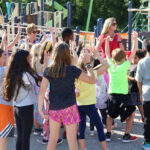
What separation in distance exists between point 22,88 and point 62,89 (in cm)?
54

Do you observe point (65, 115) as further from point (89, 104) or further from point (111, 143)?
point (111, 143)

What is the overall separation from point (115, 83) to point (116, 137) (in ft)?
3.38

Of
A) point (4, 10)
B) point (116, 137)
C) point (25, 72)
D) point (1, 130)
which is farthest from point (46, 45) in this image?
point (4, 10)

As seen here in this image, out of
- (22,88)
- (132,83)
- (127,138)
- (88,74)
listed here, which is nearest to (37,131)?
(127,138)

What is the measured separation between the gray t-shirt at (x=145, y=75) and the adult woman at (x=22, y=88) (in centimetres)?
163

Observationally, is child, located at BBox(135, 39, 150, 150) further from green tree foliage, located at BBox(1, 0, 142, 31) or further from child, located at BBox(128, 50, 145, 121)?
green tree foliage, located at BBox(1, 0, 142, 31)

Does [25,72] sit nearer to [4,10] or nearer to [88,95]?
A: [88,95]

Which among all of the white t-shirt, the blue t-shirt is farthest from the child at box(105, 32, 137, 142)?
the white t-shirt

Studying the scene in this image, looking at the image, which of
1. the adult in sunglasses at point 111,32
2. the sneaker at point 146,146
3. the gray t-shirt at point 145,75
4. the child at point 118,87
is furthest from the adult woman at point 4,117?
the adult in sunglasses at point 111,32

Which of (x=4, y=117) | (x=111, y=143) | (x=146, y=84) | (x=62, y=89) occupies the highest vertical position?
(x=62, y=89)

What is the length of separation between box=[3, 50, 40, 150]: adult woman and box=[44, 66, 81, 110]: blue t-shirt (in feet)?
1.03

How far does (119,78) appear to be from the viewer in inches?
210

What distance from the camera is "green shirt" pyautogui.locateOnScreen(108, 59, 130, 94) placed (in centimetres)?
527

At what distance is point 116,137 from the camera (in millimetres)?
5723
